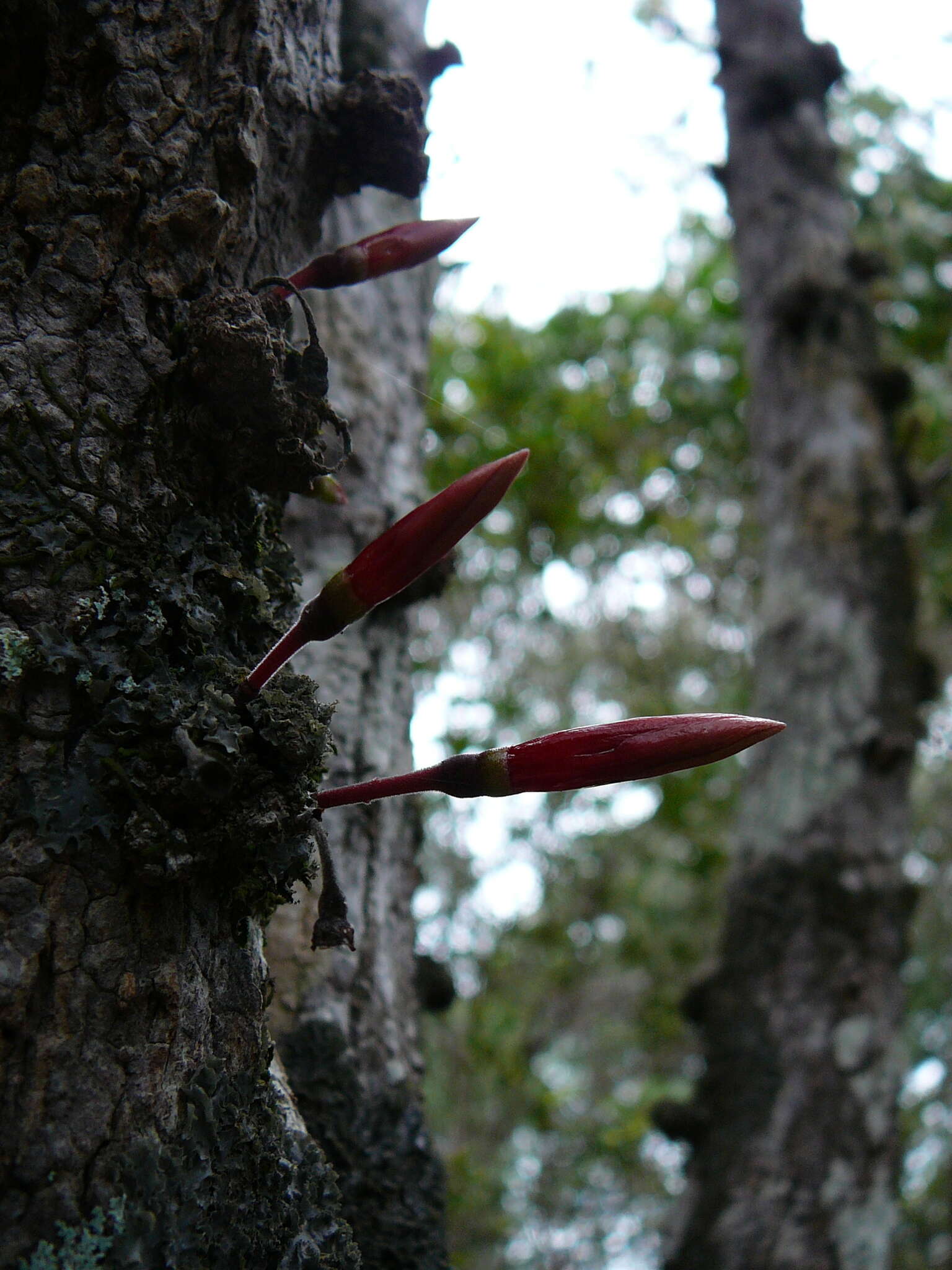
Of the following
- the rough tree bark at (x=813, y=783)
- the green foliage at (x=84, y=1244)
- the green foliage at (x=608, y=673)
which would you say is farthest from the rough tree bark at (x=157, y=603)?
the green foliage at (x=608, y=673)

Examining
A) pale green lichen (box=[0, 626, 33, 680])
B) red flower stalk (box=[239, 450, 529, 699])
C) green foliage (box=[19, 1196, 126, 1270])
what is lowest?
green foliage (box=[19, 1196, 126, 1270])

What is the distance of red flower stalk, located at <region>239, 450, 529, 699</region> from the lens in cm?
100

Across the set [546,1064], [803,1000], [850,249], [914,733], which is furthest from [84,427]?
[546,1064]

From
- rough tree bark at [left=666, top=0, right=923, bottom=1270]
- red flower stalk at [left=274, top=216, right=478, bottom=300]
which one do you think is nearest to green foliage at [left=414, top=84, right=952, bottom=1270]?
rough tree bark at [left=666, top=0, right=923, bottom=1270]

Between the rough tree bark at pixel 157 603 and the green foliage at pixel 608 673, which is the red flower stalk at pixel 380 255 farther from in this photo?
the green foliage at pixel 608 673

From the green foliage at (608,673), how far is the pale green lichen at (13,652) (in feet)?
12.9

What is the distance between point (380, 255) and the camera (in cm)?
131

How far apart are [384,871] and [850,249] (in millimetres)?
3243

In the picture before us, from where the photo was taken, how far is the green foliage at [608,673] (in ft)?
18.5

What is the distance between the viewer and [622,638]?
26.8 ft

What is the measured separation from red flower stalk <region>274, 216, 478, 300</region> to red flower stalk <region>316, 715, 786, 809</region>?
0.58 meters

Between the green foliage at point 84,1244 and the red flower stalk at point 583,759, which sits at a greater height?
the red flower stalk at point 583,759

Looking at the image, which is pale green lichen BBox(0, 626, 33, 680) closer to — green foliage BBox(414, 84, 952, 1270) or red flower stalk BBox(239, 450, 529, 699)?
red flower stalk BBox(239, 450, 529, 699)

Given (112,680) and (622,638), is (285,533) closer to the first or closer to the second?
(112,680)
